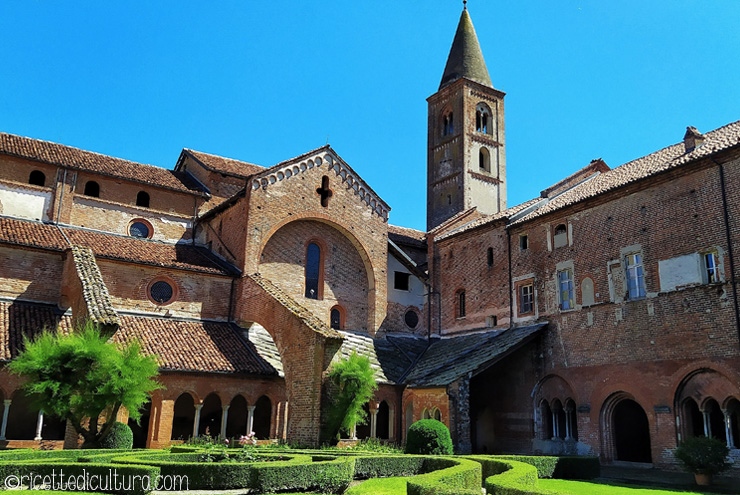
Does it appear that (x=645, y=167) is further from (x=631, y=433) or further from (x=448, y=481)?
(x=448, y=481)

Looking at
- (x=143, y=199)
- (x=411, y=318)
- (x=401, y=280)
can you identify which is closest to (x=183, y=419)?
(x=143, y=199)

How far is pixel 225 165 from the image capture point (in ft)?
116

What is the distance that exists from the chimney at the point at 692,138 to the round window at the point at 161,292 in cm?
2164

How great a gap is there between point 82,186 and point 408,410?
60.1 ft

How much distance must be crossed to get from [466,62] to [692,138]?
26126mm

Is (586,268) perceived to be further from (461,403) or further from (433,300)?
(433,300)

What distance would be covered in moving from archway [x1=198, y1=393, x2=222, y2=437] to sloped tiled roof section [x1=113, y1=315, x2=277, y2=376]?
2.25 metres

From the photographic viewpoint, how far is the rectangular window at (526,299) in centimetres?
2758

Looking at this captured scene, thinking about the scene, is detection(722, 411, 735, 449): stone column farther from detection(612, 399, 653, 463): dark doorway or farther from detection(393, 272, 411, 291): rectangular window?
detection(393, 272, 411, 291): rectangular window

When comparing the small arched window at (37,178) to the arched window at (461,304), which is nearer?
the small arched window at (37,178)

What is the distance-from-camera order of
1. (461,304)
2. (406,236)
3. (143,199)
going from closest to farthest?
(143,199), (461,304), (406,236)

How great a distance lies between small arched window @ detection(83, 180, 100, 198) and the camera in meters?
29.6

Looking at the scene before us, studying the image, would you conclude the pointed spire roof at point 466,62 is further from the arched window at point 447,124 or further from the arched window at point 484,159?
the arched window at point 484,159

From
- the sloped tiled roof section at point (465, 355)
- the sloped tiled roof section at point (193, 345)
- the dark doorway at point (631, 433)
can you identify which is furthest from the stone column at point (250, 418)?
the dark doorway at point (631, 433)
